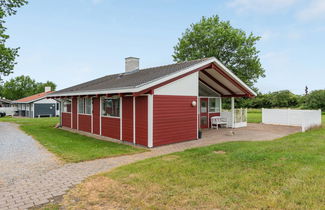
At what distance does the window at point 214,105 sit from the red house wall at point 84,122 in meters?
7.97

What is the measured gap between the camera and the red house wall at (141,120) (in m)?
8.47

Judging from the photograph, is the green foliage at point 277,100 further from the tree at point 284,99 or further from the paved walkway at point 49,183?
the paved walkway at point 49,183

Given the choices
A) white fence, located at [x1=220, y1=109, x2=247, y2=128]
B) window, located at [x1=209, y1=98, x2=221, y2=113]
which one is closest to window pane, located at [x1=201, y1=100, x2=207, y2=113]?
window, located at [x1=209, y1=98, x2=221, y2=113]

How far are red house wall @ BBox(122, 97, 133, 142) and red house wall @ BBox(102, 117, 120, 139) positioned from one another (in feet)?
1.76

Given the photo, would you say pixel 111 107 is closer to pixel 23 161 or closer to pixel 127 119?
pixel 127 119

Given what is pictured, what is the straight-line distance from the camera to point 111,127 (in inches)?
413

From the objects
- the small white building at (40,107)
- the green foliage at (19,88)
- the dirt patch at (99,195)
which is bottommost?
the dirt patch at (99,195)

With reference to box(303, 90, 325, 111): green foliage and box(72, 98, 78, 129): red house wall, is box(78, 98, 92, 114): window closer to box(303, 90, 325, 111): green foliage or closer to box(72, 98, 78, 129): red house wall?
box(72, 98, 78, 129): red house wall

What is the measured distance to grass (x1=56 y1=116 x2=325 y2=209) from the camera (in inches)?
138

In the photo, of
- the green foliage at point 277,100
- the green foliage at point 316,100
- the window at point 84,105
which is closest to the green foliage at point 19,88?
the window at point 84,105

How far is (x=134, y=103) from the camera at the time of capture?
29.6ft

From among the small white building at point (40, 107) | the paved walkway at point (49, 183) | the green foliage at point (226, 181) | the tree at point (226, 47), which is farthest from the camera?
the small white building at point (40, 107)

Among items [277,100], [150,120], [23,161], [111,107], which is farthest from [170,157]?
[277,100]

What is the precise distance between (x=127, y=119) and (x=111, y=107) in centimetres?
158
